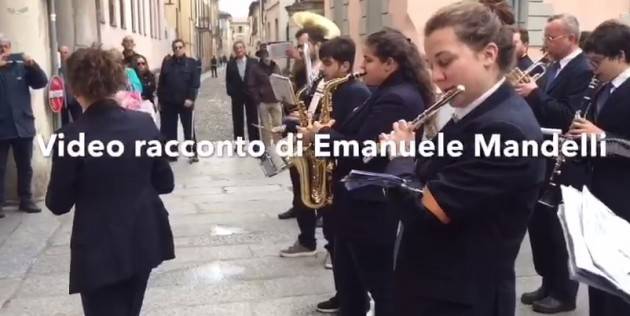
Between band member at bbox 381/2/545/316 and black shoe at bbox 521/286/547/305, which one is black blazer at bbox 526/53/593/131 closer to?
black shoe at bbox 521/286/547/305

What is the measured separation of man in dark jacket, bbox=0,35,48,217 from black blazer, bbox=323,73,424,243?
450cm

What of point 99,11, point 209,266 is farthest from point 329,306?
point 99,11

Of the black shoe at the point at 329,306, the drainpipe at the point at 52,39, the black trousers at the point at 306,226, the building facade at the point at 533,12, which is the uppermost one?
the building facade at the point at 533,12

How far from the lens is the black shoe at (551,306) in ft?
14.4

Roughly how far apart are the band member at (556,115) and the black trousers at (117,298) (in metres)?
2.40

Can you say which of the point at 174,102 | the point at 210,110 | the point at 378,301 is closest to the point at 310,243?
the point at 378,301

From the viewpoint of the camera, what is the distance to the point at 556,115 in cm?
411

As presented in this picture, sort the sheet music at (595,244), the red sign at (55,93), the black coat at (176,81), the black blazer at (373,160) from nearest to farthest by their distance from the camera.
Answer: the sheet music at (595,244), the black blazer at (373,160), the red sign at (55,93), the black coat at (176,81)

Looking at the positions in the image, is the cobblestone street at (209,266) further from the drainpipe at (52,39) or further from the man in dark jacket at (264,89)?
the man in dark jacket at (264,89)

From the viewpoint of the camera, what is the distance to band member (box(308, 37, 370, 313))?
161 inches

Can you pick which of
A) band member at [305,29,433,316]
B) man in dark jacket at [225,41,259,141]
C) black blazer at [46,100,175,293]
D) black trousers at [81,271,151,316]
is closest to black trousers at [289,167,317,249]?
band member at [305,29,433,316]

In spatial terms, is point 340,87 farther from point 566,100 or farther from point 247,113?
point 247,113

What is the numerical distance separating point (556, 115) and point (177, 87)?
7158 millimetres

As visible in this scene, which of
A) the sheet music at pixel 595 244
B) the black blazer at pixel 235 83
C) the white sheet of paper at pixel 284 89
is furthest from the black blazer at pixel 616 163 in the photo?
the black blazer at pixel 235 83
